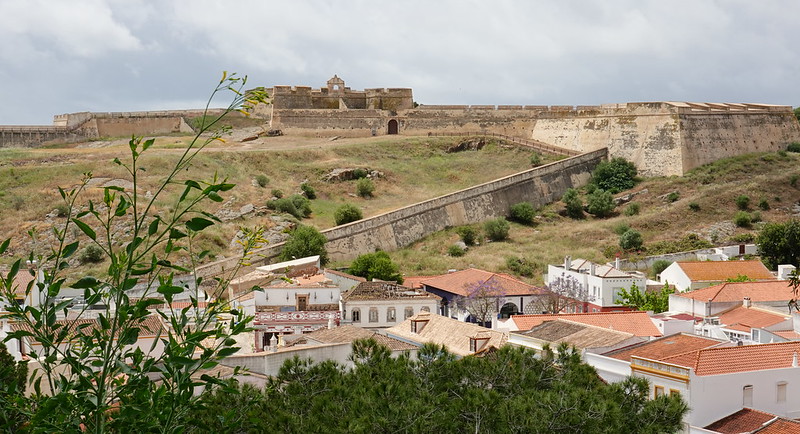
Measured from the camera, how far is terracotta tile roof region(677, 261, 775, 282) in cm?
3572

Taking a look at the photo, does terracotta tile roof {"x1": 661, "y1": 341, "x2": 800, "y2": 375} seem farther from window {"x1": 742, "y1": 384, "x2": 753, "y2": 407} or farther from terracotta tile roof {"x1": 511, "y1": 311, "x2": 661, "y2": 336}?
terracotta tile roof {"x1": 511, "y1": 311, "x2": 661, "y2": 336}

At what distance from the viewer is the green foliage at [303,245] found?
126 feet

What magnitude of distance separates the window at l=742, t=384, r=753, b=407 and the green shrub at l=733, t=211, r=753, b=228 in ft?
90.1

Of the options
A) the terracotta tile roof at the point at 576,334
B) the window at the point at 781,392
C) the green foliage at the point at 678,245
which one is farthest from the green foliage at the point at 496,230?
the window at the point at 781,392

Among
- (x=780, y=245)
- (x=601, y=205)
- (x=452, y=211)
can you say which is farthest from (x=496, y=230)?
(x=780, y=245)

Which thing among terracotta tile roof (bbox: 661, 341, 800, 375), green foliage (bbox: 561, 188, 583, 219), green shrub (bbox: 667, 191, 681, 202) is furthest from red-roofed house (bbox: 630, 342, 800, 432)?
green foliage (bbox: 561, 188, 583, 219)

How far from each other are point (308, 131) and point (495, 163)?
429 inches

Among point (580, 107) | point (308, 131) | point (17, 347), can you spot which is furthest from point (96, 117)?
point (17, 347)

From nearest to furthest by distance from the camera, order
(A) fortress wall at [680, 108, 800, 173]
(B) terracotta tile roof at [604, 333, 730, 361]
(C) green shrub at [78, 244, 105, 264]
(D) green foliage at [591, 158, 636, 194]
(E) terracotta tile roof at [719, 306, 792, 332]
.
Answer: (B) terracotta tile roof at [604, 333, 730, 361] → (E) terracotta tile roof at [719, 306, 792, 332] → (C) green shrub at [78, 244, 105, 264] → (D) green foliage at [591, 158, 636, 194] → (A) fortress wall at [680, 108, 800, 173]

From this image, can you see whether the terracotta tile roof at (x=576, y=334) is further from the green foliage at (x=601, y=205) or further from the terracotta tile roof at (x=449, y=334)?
the green foliage at (x=601, y=205)

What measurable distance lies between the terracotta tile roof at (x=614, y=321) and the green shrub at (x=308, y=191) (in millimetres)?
21642

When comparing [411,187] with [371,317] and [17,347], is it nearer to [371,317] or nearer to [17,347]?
[371,317]

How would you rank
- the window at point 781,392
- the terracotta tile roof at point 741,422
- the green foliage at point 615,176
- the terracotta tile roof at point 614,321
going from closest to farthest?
1. the terracotta tile roof at point 741,422
2. the window at point 781,392
3. the terracotta tile roof at point 614,321
4. the green foliage at point 615,176

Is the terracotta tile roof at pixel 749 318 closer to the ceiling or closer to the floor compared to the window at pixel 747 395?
closer to the floor
